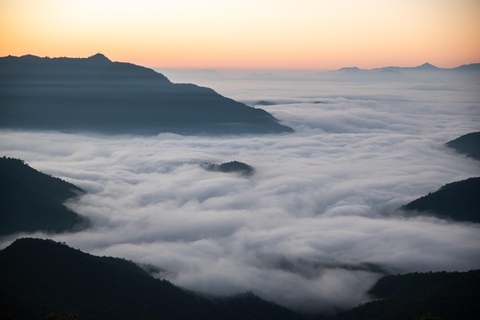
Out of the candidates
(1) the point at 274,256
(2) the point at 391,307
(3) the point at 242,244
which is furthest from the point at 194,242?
(2) the point at 391,307

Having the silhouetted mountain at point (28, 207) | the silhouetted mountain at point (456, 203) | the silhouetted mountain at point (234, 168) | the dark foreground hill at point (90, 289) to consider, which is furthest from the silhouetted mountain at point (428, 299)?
the silhouetted mountain at point (234, 168)

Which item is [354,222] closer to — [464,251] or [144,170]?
[464,251]

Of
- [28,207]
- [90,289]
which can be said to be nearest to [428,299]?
[90,289]

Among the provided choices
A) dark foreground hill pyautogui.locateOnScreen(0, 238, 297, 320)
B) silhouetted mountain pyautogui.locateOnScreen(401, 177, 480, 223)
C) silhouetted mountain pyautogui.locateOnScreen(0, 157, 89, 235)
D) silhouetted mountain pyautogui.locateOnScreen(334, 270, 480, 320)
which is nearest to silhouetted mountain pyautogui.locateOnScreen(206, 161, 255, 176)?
silhouetted mountain pyautogui.locateOnScreen(401, 177, 480, 223)

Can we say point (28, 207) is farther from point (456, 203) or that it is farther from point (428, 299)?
point (456, 203)

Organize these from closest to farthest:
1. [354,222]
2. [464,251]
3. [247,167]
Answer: [464,251]
[354,222]
[247,167]
